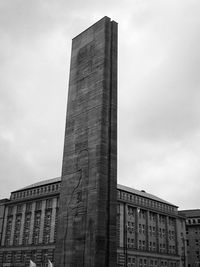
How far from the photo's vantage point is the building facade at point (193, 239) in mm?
129750

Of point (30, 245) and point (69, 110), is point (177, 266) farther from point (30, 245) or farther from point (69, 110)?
point (69, 110)

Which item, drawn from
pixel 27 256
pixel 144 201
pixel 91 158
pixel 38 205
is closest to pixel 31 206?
pixel 38 205

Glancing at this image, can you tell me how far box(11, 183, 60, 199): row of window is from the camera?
9178cm

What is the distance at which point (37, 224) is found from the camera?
3664 inches

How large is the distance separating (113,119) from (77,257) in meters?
12.5

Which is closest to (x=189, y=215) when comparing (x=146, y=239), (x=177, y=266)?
(x=177, y=266)

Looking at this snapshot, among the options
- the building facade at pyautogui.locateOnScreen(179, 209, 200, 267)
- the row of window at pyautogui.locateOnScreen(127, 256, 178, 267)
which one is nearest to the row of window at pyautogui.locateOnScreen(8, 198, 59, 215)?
the row of window at pyautogui.locateOnScreen(127, 256, 178, 267)

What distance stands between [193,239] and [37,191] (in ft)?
228

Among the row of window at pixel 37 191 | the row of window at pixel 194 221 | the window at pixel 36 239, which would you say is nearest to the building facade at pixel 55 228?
the row of window at pixel 37 191

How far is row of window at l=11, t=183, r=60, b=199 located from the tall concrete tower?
59.3 m

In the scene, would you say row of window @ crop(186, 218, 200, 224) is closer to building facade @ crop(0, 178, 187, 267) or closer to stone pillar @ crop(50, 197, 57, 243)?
building facade @ crop(0, 178, 187, 267)

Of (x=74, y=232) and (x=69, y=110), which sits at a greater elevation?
(x=69, y=110)

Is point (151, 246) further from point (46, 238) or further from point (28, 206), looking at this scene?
point (28, 206)

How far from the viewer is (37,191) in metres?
96.8
